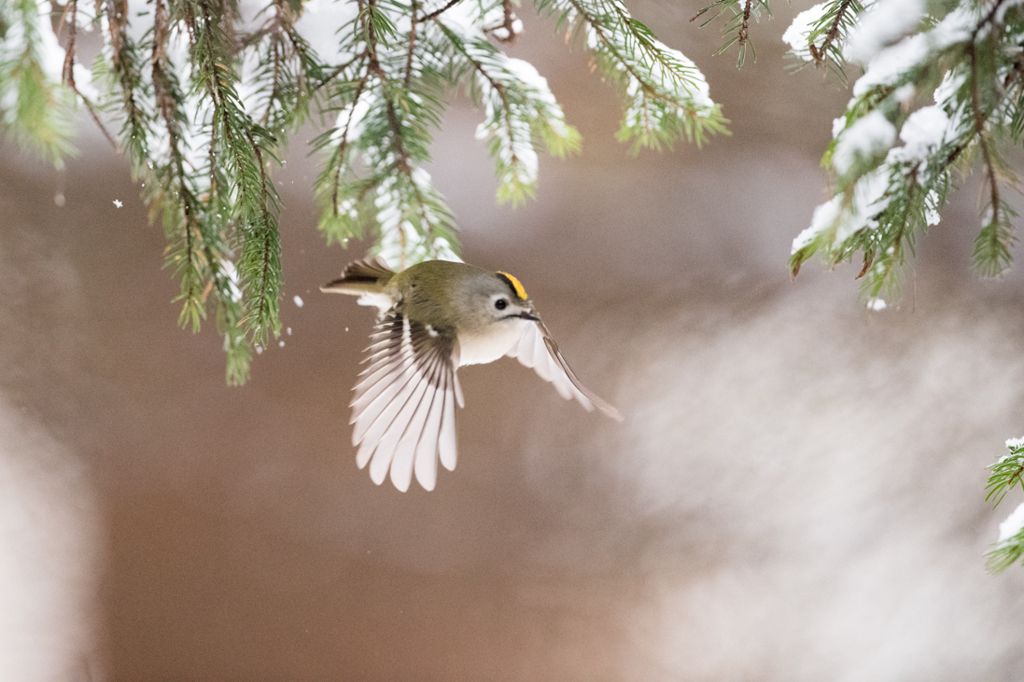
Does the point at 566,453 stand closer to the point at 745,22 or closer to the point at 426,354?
the point at 426,354

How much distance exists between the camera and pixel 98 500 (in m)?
1.33

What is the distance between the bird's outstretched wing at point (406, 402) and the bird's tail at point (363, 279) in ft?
0.22

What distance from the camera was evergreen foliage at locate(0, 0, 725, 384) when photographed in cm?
48

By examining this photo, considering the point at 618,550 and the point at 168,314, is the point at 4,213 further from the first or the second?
the point at 618,550

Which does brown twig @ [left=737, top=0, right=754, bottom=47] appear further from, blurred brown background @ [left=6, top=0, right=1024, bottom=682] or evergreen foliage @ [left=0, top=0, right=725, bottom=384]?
blurred brown background @ [left=6, top=0, right=1024, bottom=682]

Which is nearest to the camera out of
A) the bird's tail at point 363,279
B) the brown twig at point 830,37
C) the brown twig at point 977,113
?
the brown twig at point 977,113

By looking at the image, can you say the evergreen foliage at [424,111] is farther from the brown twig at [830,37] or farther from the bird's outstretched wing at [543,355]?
the bird's outstretched wing at [543,355]

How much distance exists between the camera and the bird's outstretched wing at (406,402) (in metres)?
0.47

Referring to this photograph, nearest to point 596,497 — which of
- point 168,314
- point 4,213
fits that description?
point 168,314

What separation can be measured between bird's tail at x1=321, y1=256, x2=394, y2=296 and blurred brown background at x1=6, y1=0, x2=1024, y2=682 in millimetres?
757

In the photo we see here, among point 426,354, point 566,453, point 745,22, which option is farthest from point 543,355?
point 566,453

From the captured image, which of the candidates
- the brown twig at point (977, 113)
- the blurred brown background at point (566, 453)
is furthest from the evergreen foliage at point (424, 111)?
the blurred brown background at point (566, 453)

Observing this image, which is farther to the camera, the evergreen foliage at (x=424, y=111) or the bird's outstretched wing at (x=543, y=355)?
the bird's outstretched wing at (x=543, y=355)

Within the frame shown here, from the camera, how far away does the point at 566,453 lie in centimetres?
142
